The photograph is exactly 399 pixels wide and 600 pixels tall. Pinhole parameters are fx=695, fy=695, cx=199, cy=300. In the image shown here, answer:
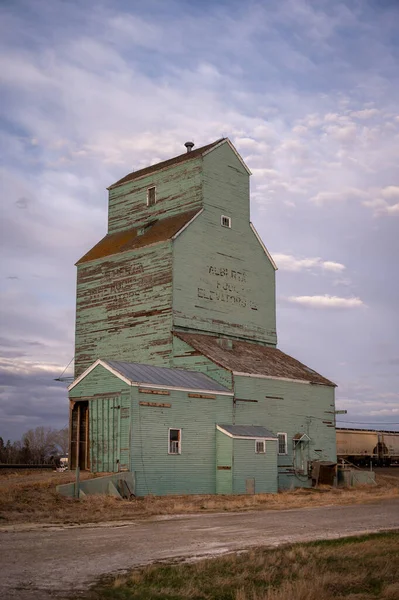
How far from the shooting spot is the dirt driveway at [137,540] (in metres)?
11.8

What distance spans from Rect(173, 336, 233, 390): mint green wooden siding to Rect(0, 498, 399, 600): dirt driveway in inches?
511

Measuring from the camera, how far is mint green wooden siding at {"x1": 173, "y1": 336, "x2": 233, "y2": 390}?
36.9m

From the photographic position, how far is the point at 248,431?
1409 inches

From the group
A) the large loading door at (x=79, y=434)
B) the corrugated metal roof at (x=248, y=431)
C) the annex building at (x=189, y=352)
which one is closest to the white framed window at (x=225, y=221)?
the annex building at (x=189, y=352)

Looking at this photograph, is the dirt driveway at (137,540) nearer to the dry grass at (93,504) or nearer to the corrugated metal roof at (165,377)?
the dry grass at (93,504)

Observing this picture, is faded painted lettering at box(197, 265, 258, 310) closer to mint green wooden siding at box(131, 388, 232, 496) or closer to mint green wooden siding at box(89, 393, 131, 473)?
mint green wooden siding at box(131, 388, 232, 496)

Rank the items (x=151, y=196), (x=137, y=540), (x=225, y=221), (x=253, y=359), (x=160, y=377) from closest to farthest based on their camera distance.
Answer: (x=137, y=540) < (x=160, y=377) < (x=253, y=359) < (x=225, y=221) < (x=151, y=196)

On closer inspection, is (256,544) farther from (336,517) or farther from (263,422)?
(263,422)

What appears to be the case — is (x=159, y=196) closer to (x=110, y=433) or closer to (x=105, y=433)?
(x=105, y=433)

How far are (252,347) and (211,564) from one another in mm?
31554

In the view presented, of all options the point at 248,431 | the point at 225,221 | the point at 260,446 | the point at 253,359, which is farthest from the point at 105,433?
the point at 225,221

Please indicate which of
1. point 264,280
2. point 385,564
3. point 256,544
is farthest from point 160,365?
point 385,564

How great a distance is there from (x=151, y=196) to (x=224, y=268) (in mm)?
7227

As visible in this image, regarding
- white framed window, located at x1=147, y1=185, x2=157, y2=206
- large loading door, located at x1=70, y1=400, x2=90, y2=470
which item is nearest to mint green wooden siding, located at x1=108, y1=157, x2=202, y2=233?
white framed window, located at x1=147, y1=185, x2=157, y2=206
